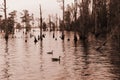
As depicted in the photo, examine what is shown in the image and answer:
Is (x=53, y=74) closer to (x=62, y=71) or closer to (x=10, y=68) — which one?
(x=62, y=71)

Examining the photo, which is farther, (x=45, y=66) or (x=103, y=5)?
(x=103, y=5)

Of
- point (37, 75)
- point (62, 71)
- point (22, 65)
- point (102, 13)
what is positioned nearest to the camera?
point (37, 75)

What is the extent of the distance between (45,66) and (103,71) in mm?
4758

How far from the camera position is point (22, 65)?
80.6 ft

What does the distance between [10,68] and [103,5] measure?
52.4 m

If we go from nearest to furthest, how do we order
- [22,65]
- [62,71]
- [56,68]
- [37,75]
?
1. [37,75]
2. [62,71]
3. [56,68]
4. [22,65]

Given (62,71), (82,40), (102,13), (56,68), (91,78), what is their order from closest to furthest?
1. (91,78)
2. (62,71)
3. (56,68)
4. (82,40)
5. (102,13)

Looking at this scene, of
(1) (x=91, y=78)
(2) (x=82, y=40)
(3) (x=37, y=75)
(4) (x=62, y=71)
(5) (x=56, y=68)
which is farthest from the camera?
(2) (x=82, y=40)

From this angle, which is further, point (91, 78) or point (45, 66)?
point (45, 66)

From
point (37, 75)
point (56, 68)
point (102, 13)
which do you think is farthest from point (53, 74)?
point (102, 13)

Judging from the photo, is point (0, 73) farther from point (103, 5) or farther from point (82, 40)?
point (103, 5)

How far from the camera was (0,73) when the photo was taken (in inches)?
819

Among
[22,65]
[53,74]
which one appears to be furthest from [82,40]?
[53,74]

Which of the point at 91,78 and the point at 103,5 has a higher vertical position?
the point at 103,5
